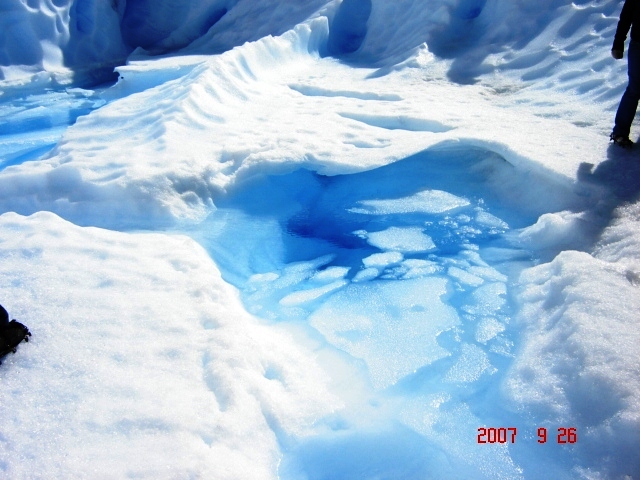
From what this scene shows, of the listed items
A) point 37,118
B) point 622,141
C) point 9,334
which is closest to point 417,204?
point 622,141

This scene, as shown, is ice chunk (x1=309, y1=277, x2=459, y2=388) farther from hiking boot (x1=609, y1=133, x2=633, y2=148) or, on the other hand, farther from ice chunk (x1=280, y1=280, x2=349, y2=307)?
hiking boot (x1=609, y1=133, x2=633, y2=148)

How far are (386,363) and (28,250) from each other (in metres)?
1.91

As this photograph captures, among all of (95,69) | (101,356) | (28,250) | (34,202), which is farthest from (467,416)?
(95,69)

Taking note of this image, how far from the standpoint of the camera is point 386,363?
2254mm

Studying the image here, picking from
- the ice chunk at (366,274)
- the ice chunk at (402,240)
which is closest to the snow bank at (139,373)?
the ice chunk at (366,274)

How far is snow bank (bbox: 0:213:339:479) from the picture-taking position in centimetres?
162

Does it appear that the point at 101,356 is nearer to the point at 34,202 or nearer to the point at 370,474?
the point at 370,474

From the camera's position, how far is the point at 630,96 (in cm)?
325

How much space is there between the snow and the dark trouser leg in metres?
0.20

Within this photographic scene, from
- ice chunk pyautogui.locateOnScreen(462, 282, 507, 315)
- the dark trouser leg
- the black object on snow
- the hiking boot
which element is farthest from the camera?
the hiking boot

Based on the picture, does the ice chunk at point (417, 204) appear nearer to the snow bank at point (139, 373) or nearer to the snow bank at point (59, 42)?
the snow bank at point (139, 373)
